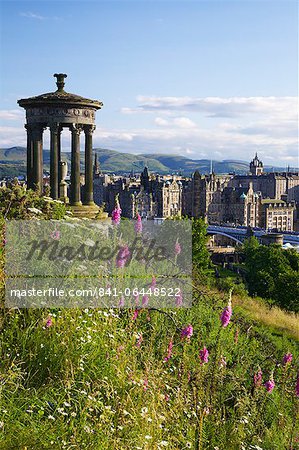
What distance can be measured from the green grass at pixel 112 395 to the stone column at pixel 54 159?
9.63 metres

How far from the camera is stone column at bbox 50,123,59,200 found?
1473cm

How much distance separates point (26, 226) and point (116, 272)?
5.08ft

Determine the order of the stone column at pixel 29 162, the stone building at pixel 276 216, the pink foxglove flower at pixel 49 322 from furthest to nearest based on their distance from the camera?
the stone building at pixel 276 216, the stone column at pixel 29 162, the pink foxglove flower at pixel 49 322

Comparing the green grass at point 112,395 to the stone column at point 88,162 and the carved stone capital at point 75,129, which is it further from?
the stone column at point 88,162

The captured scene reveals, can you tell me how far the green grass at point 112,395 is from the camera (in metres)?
3.62

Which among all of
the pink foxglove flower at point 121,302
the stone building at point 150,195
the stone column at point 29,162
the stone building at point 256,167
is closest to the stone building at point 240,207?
the stone building at point 150,195

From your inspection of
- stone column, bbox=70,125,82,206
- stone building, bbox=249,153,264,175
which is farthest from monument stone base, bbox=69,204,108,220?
stone building, bbox=249,153,264,175

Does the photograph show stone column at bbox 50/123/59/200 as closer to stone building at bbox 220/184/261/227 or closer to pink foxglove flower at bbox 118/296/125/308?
pink foxglove flower at bbox 118/296/125/308

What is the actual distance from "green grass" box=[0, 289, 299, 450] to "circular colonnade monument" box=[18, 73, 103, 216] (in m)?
9.20

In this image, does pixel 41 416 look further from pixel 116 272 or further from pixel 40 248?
pixel 40 248

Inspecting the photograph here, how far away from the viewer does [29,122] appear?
49.1 feet

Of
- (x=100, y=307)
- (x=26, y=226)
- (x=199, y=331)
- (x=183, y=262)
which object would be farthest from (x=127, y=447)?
(x=183, y=262)

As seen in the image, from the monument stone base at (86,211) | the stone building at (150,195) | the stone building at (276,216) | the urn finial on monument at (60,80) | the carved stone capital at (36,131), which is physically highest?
the urn finial on monument at (60,80)

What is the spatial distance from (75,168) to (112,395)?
38.6ft
